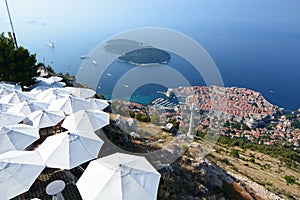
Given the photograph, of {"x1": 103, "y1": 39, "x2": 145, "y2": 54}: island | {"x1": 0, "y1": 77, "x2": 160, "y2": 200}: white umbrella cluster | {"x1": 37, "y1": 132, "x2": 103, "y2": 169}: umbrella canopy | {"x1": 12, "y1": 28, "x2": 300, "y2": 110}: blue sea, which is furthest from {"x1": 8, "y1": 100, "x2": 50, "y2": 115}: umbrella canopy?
{"x1": 12, "y1": 28, "x2": 300, "y2": 110}: blue sea

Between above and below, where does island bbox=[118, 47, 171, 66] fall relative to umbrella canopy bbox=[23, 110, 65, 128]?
below

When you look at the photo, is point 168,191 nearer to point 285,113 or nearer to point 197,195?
point 197,195

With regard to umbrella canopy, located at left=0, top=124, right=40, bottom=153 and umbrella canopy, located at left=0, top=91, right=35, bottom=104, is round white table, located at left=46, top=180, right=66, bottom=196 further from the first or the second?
umbrella canopy, located at left=0, top=91, right=35, bottom=104

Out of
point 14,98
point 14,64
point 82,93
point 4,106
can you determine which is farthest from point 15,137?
point 14,64

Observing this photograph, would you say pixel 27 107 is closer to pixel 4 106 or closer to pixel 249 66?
pixel 4 106

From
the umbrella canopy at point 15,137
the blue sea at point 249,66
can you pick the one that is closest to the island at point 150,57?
the blue sea at point 249,66
